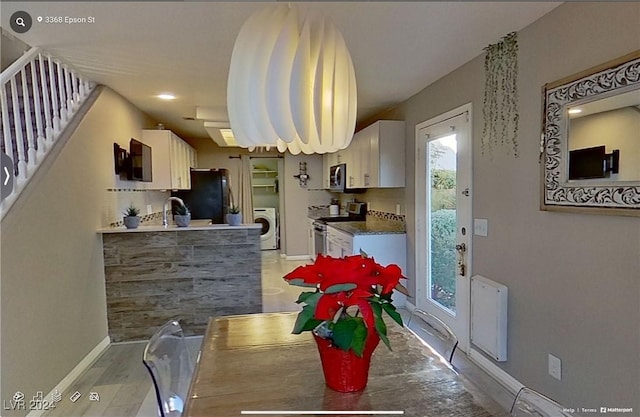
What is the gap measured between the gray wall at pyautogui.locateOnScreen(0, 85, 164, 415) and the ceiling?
26.8 inches

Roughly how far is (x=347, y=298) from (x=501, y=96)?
88.9 inches

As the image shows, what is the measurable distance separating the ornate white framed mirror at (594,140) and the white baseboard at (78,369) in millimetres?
3315

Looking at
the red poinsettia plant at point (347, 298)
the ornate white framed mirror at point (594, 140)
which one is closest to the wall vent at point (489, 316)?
the ornate white framed mirror at point (594, 140)

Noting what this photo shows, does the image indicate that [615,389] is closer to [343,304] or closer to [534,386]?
[534,386]

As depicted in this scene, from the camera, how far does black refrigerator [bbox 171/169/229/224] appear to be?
6.29 meters

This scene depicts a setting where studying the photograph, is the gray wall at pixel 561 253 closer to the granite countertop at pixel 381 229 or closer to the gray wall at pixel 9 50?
the granite countertop at pixel 381 229

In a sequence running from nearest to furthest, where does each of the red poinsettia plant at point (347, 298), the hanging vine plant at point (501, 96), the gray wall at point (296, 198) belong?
the red poinsettia plant at point (347, 298) → the hanging vine plant at point (501, 96) → the gray wall at point (296, 198)

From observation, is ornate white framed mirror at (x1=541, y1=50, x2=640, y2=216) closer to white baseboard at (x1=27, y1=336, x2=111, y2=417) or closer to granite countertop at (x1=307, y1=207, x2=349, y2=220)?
white baseboard at (x1=27, y1=336, x2=111, y2=417)

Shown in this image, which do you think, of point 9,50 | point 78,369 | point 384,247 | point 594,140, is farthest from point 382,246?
point 9,50

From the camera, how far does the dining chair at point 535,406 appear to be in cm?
111

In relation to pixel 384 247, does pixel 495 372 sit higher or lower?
lower

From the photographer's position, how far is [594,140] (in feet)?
6.44

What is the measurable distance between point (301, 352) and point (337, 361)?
388 mm

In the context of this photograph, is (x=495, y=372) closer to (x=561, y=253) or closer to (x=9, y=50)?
(x=561, y=253)
